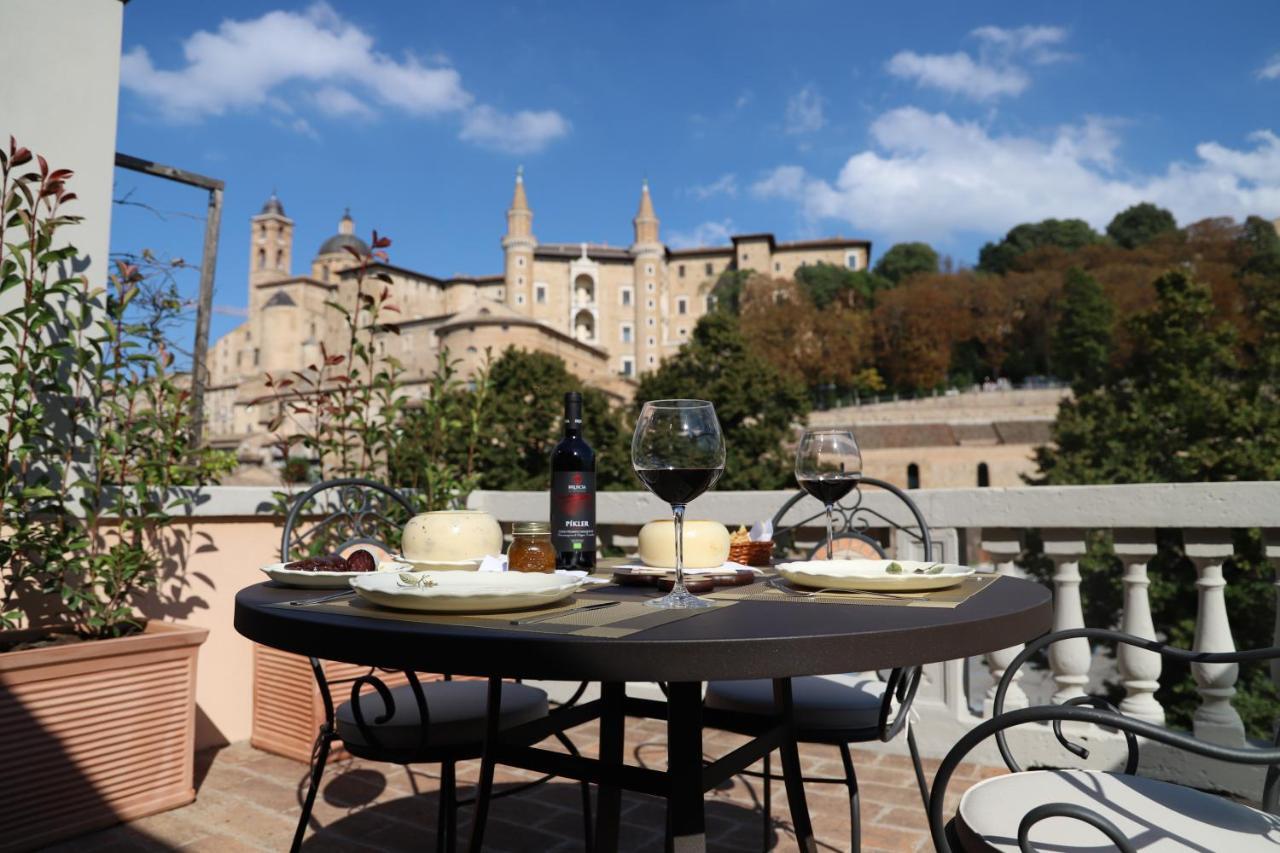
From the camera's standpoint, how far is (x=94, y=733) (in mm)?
2471

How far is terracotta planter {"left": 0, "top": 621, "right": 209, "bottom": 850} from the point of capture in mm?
2305

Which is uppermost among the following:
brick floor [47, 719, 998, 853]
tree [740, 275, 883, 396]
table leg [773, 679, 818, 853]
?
tree [740, 275, 883, 396]

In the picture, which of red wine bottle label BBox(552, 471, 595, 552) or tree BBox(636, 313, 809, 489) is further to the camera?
tree BBox(636, 313, 809, 489)

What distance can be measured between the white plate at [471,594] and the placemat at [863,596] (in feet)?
1.01

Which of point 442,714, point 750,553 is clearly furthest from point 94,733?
point 750,553

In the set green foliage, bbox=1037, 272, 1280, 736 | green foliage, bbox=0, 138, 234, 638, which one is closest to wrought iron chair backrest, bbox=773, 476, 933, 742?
green foliage, bbox=0, 138, 234, 638

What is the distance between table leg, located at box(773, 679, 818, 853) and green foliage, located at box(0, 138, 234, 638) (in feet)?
7.13

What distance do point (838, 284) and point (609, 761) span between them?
5782cm

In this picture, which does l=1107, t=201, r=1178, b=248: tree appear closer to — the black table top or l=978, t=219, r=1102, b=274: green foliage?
l=978, t=219, r=1102, b=274: green foliage

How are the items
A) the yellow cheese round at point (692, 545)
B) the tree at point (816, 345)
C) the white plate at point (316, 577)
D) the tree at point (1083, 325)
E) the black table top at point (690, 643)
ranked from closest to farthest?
the black table top at point (690, 643), the white plate at point (316, 577), the yellow cheese round at point (692, 545), the tree at point (1083, 325), the tree at point (816, 345)

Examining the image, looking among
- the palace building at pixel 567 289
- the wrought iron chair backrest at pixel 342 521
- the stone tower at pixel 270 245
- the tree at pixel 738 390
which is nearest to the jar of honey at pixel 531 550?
the wrought iron chair backrest at pixel 342 521

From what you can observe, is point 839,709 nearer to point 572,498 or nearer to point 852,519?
point 572,498

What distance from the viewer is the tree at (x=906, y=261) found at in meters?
57.6

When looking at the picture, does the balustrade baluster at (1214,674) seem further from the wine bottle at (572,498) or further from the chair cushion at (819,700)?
the wine bottle at (572,498)
